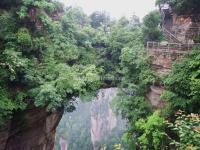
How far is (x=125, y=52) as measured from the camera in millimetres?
13664

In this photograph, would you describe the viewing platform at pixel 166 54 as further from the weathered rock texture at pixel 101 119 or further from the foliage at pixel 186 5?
the weathered rock texture at pixel 101 119

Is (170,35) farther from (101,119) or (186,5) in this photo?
(101,119)

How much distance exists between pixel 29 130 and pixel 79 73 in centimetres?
362

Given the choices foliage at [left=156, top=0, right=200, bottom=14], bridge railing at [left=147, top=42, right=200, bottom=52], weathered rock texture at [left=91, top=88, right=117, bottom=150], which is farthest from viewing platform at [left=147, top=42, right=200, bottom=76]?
weathered rock texture at [left=91, top=88, right=117, bottom=150]

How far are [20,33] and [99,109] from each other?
149ft

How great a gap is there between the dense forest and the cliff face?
2.04 feet

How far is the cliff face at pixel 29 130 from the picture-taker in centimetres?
1177

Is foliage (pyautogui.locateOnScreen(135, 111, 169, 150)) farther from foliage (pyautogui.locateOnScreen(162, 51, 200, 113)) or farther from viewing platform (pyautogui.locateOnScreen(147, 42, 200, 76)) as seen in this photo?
viewing platform (pyautogui.locateOnScreen(147, 42, 200, 76))

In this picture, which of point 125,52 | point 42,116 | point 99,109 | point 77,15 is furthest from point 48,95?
point 99,109

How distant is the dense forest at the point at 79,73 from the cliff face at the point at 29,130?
62cm

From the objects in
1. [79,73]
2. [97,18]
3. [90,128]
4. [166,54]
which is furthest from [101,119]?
[166,54]

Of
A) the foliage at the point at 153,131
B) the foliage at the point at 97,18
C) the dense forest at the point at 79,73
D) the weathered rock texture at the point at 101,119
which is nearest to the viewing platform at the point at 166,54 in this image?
the dense forest at the point at 79,73

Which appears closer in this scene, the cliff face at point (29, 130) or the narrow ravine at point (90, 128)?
the cliff face at point (29, 130)

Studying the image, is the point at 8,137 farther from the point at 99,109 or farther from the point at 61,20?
the point at 99,109
